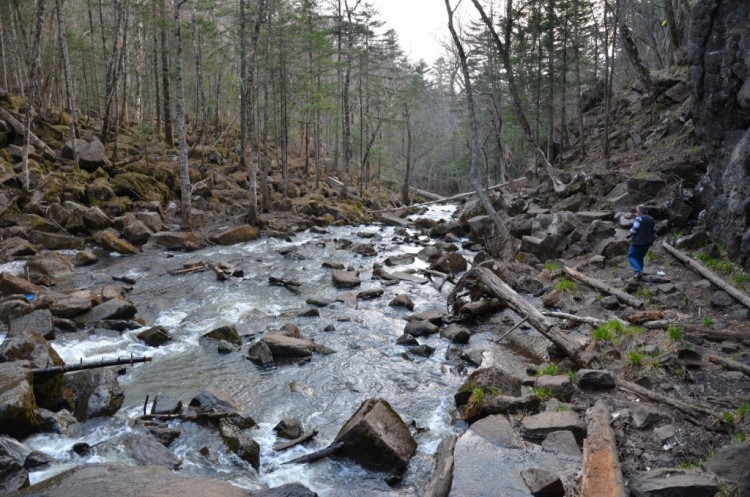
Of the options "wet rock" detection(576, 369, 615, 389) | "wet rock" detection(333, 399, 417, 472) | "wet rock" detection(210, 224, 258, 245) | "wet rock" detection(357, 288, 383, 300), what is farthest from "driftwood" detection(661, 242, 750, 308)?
"wet rock" detection(210, 224, 258, 245)

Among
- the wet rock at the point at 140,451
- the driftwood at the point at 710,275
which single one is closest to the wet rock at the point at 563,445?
the wet rock at the point at 140,451

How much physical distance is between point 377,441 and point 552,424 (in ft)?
7.49

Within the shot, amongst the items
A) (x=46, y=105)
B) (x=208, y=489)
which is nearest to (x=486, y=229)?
(x=208, y=489)

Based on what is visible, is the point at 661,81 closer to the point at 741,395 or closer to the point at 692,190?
the point at 692,190

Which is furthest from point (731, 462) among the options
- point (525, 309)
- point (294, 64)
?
point (294, 64)

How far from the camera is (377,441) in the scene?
5898 mm

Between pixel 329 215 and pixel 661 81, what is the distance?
17.8 m

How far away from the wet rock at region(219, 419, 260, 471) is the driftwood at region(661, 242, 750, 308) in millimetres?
9003

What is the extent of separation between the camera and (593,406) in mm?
6500

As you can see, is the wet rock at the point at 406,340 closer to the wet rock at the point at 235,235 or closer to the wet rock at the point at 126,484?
the wet rock at the point at 126,484

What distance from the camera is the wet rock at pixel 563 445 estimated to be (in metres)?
Result: 5.71

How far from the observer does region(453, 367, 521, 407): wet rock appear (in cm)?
733

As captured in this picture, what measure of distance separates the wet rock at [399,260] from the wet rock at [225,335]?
869cm

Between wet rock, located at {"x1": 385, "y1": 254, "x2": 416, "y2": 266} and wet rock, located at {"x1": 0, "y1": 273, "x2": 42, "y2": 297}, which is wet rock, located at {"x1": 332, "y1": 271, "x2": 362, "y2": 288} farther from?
wet rock, located at {"x1": 0, "y1": 273, "x2": 42, "y2": 297}
